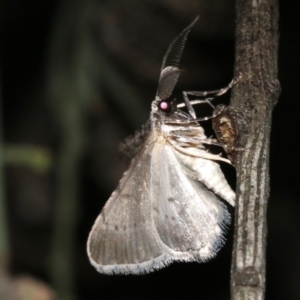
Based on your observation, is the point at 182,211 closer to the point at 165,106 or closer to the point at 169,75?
the point at 165,106

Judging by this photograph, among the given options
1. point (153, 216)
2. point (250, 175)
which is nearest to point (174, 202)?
point (153, 216)

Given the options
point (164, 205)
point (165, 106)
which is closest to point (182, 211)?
point (164, 205)

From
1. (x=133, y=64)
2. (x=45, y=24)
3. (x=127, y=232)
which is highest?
(x=45, y=24)

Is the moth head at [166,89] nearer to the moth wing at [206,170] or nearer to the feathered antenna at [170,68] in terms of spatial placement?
the feathered antenna at [170,68]

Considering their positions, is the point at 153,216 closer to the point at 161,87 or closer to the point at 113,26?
the point at 161,87

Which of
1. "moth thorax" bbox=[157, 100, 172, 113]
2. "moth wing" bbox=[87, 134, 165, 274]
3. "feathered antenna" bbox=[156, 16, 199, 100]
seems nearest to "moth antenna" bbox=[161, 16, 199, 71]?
"feathered antenna" bbox=[156, 16, 199, 100]

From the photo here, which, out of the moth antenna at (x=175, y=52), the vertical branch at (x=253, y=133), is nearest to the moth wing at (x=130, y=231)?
the moth antenna at (x=175, y=52)
